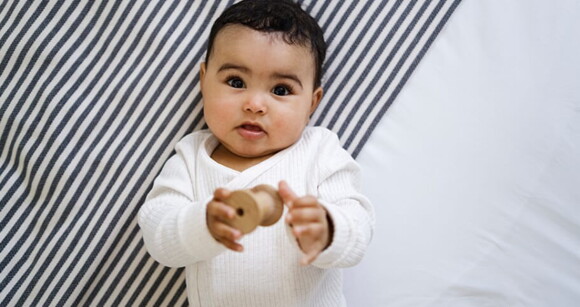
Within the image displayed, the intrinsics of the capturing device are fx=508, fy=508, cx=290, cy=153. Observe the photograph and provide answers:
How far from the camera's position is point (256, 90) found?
1.02 meters

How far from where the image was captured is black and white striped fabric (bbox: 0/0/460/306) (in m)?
1.18

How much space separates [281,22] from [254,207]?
18.3 inches

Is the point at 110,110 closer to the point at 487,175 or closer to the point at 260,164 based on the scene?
the point at 260,164

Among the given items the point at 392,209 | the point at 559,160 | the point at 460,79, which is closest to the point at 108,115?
the point at 392,209

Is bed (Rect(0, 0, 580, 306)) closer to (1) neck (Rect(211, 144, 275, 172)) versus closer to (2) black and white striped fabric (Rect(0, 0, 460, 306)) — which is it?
(2) black and white striped fabric (Rect(0, 0, 460, 306))

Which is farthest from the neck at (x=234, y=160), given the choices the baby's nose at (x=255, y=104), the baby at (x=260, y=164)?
the baby's nose at (x=255, y=104)

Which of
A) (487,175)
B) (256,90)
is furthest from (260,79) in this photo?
(487,175)

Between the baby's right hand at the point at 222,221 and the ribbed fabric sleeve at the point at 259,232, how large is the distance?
3 centimetres

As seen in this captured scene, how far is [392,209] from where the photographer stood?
3.79 feet

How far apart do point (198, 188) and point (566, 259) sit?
0.80m

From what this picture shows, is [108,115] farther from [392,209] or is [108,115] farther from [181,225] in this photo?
[392,209]

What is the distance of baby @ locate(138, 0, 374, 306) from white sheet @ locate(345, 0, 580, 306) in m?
0.15

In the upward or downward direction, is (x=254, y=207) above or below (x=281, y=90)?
below

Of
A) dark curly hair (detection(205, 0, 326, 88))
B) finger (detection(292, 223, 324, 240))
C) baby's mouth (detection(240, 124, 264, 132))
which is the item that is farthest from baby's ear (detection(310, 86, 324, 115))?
finger (detection(292, 223, 324, 240))
